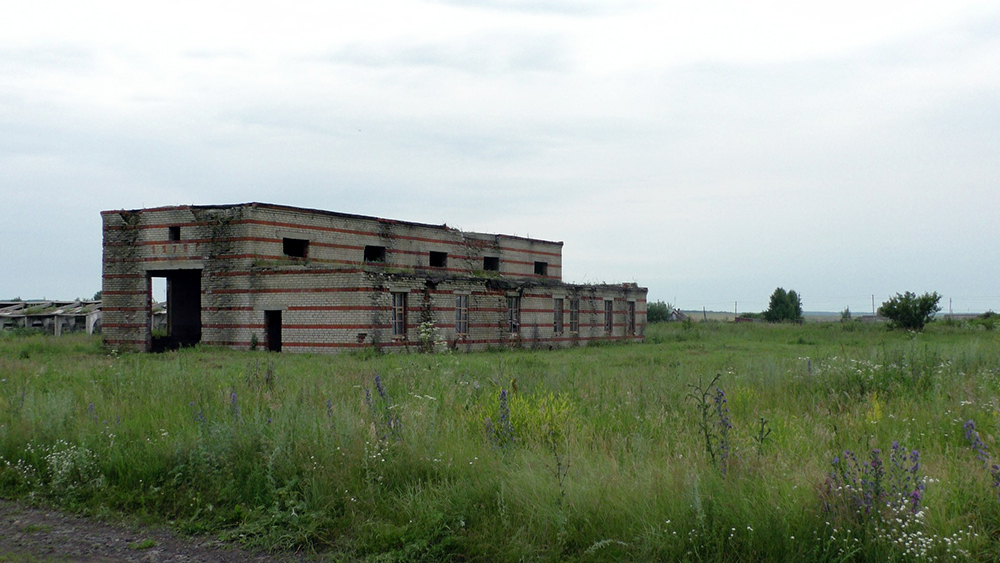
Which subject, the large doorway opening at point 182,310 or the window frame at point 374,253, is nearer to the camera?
the large doorway opening at point 182,310

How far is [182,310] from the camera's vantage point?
94.5ft

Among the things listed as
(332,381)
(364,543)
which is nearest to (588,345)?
(332,381)

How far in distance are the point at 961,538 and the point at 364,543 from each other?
151 inches

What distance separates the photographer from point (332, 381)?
464 inches

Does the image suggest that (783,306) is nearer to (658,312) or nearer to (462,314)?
(658,312)

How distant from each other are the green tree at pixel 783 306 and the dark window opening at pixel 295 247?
146 ft

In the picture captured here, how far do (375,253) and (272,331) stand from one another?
21.4 feet

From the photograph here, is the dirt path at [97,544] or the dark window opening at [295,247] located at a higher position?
the dark window opening at [295,247]

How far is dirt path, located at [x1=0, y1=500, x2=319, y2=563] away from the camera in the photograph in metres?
5.05

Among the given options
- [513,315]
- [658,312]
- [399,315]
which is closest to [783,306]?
[658,312]

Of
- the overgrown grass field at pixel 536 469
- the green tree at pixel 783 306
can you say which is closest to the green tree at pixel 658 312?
the green tree at pixel 783 306

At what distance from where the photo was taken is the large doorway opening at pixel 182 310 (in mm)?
27781

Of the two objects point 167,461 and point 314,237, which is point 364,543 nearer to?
point 167,461

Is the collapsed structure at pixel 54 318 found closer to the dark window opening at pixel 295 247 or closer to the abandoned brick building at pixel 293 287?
the abandoned brick building at pixel 293 287
